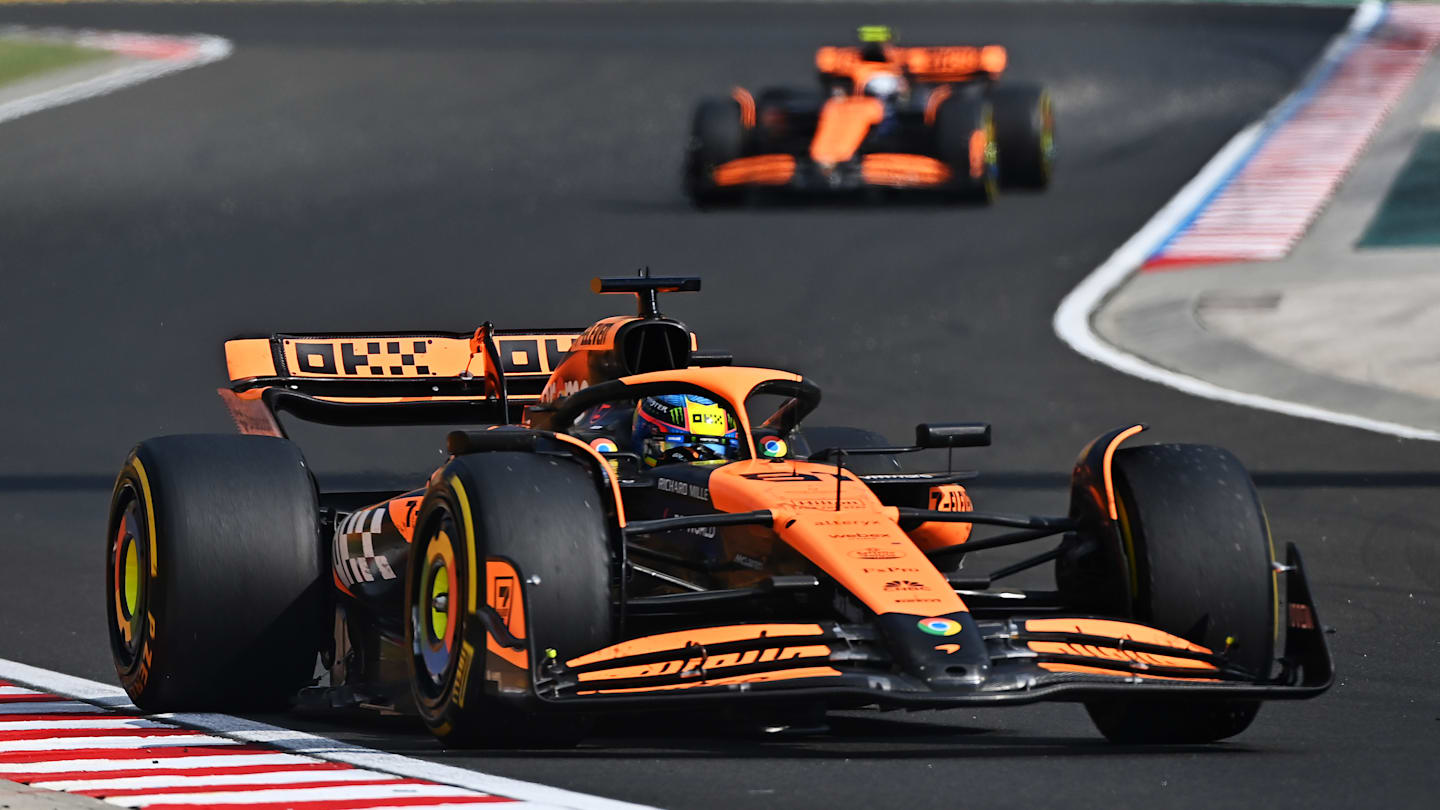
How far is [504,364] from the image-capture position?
37.2 feet

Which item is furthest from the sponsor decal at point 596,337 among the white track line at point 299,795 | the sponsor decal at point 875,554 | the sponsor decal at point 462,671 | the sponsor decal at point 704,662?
the white track line at point 299,795

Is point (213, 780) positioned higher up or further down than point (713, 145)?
further down

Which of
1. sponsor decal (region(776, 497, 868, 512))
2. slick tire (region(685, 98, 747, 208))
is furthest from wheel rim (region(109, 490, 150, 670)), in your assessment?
slick tire (region(685, 98, 747, 208))

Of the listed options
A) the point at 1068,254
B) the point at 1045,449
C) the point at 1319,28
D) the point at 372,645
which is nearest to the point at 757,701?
the point at 372,645

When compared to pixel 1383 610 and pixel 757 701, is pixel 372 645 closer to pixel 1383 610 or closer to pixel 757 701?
pixel 757 701

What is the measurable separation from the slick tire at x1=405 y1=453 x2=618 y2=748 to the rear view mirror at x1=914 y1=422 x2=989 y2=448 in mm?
1362

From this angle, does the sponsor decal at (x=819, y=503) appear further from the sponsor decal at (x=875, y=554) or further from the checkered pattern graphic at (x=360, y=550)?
the checkered pattern graphic at (x=360, y=550)

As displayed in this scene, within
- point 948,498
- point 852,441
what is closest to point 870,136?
point 852,441

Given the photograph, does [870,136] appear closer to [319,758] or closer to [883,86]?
[883,86]

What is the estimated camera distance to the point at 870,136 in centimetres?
2408

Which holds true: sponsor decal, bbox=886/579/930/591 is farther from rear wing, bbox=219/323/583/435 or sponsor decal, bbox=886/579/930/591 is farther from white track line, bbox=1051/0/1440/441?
white track line, bbox=1051/0/1440/441

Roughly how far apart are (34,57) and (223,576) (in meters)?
27.6

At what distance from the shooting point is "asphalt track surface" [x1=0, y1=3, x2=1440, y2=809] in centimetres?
795

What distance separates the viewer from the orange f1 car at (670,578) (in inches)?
290
